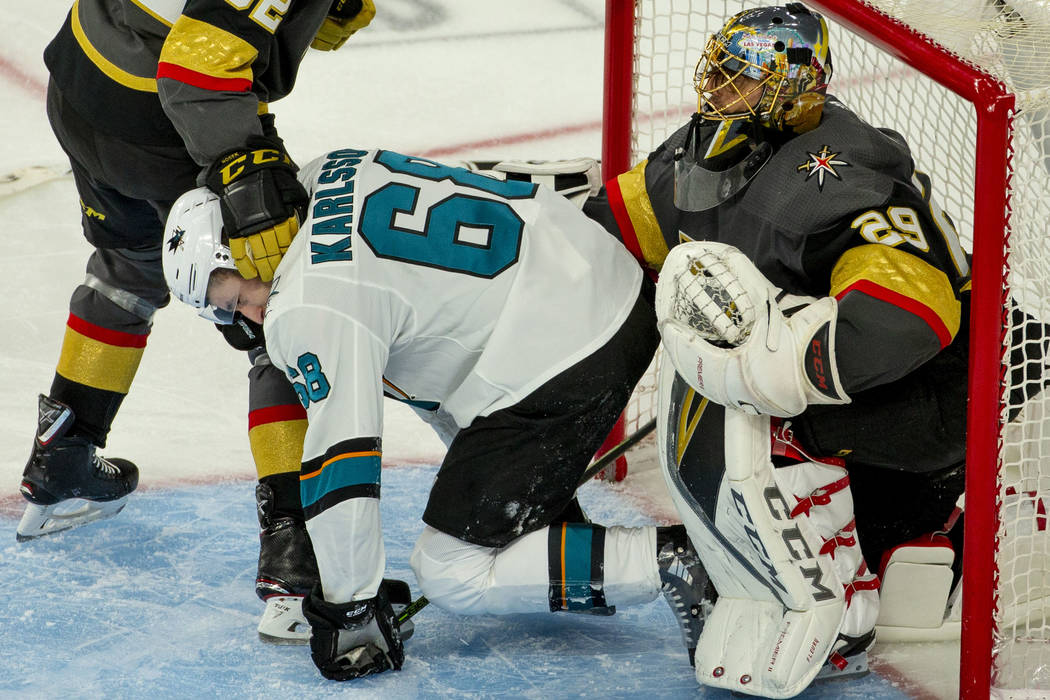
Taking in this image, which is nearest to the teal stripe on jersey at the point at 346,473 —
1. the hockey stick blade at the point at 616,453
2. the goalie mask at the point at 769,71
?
the hockey stick blade at the point at 616,453

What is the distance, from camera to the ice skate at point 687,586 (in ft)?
7.13

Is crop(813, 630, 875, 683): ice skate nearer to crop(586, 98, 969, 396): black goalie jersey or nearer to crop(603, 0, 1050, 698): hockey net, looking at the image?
crop(603, 0, 1050, 698): hockey net

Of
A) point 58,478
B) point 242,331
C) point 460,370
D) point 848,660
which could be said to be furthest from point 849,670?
point 58,478

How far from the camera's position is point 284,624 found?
7.57ft

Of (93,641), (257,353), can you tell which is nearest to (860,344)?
(257,353)

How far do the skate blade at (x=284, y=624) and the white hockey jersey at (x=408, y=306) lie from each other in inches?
9.3

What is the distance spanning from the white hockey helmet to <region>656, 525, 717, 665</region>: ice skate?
2.73ft

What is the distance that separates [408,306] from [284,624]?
24.2 inches

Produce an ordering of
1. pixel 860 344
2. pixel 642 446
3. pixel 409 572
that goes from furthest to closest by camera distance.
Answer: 1. pixel 642 446
2. pixel 409 572
3. pixel 860 344

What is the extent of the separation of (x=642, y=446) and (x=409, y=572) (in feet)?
2.37

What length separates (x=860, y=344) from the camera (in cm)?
190

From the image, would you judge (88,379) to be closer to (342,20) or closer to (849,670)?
(342,20)

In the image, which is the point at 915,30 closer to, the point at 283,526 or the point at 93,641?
the point at 283,526

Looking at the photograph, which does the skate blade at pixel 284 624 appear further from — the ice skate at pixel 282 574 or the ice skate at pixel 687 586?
the ice skate at pixel 687 586
